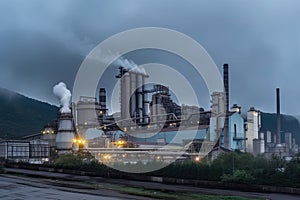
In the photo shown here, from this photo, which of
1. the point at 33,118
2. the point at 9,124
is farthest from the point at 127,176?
the point at 33,118

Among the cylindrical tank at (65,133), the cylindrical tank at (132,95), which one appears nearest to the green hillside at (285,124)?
the cylindrical tank at (132,95)

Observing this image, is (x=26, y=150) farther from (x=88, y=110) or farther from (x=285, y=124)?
(x=285, y=124)

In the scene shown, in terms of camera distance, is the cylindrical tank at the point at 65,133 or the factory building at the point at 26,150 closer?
the factory building at the point at 26,150

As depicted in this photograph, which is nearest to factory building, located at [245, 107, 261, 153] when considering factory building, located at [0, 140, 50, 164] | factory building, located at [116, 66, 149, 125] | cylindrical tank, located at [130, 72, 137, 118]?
factory building, located at [116, 66, 149, 125]

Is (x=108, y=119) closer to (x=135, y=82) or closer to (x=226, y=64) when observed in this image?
(x=135, y=82)

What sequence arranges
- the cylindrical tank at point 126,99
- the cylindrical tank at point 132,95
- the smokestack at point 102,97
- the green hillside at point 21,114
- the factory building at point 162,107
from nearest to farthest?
the factory building at point 162,107, the cylindrical tank at point 126,99, the cylindrical tank at point 132,95, the smokestack at point 102,97, the green hillside at point 21,114

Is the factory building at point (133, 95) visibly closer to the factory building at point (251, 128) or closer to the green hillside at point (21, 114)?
the factory building at point (251, 128)

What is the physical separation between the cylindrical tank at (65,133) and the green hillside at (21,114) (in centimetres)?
4168

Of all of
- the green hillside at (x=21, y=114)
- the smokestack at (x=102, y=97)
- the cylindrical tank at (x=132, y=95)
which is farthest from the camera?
the green hillside at (x=21, y=114)

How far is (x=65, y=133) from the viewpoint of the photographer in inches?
2226

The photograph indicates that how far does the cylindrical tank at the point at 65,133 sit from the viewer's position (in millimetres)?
56094

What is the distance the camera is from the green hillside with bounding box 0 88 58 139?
103 metres

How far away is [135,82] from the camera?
64.7 metres

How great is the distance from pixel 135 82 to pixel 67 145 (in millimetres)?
16816
